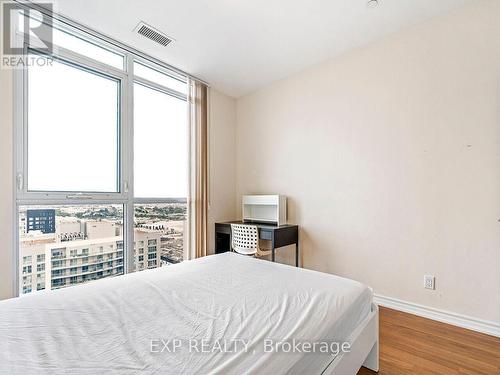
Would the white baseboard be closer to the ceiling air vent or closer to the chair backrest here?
the chair backrest

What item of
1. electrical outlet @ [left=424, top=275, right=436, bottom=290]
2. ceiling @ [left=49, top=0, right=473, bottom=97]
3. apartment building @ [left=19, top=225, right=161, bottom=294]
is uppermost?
ceiling @ [left=49, top=0, right=473, bottom=97]

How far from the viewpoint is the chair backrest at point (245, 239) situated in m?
2.99

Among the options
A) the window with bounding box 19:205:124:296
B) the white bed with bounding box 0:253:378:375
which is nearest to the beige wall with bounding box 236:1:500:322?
the white bed with bounding box 0:253:378:375

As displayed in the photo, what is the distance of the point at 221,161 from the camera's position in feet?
12.3

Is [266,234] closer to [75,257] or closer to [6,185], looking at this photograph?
[75,257]

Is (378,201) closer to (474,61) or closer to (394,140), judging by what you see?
(394,140)

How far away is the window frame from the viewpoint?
81.4 inches

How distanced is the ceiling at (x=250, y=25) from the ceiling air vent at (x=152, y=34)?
5 cm

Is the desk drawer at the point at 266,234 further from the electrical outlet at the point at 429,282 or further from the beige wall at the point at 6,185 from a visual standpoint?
the beige wall at the point at 6,185

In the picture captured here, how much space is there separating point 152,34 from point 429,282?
346 cm

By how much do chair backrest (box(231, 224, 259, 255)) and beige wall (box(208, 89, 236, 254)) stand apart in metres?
0.50

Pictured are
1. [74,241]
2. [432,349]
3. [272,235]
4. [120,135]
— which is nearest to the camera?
[432,349]

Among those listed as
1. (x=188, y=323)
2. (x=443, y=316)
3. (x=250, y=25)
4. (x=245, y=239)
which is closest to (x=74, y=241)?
(x=245, y=239)

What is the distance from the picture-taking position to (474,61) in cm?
218
